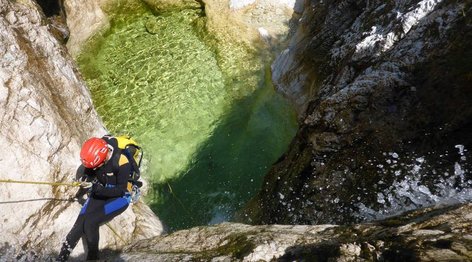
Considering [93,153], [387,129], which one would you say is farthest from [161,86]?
[387,129]

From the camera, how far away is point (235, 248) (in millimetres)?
5594

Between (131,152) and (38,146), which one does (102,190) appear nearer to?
(131,152)

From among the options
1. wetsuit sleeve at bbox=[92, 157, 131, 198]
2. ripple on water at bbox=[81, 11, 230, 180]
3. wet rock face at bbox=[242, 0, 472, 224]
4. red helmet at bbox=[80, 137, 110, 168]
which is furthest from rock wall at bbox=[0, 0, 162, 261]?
wet rock face at bbox=[242, 0, 472, 224]

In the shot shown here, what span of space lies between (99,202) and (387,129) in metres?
4.68

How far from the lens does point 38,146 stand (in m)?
7.89

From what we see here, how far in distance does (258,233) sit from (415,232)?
1.92 meters

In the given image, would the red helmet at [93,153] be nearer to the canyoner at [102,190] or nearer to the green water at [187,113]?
the canyoner at [102,190]

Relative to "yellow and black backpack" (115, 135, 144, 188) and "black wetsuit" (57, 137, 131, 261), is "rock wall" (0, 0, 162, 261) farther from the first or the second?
"yellow and black backpack" (115, 135, 144, 188)

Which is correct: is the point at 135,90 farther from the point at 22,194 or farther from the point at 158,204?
the point at 22,194

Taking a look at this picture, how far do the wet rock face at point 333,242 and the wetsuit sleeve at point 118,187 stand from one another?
987mm

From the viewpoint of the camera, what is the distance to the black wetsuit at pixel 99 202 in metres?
7.15

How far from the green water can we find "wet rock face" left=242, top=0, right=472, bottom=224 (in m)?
1.70

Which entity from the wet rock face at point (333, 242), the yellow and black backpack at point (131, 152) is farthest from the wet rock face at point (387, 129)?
the yellow and black backpack at point (131, 152)

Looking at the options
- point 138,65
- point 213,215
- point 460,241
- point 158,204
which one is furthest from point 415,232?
point 138,65
